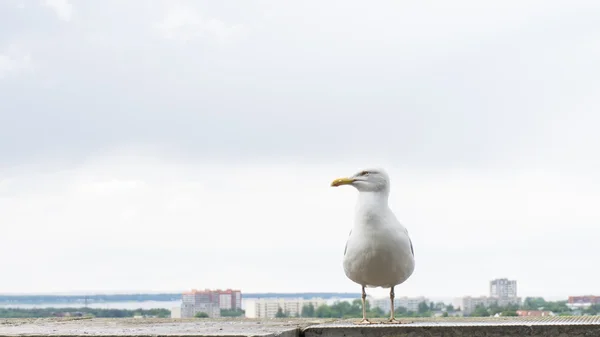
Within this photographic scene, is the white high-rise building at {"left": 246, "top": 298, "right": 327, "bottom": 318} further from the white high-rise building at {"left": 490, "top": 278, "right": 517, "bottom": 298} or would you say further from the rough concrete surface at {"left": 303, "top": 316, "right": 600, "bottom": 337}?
the rough concrete surface at {"left": 303, "top": 316, "right": 600, "bottom": 337}

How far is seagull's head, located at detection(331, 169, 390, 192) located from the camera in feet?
30.8

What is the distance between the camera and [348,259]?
940 centimetres

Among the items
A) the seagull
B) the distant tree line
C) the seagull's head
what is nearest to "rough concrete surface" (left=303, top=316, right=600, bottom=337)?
the seagull

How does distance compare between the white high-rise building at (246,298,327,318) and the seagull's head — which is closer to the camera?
the seagull's head

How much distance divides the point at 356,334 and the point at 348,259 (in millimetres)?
1647

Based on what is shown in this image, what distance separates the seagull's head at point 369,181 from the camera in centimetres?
938

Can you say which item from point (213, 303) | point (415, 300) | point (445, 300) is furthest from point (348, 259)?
point (445, 300)

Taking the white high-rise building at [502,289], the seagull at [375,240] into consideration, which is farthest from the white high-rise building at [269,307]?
the seagull at [375,240]

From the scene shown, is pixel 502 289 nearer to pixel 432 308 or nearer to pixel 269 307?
pixel 432 308

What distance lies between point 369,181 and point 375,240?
60 cm

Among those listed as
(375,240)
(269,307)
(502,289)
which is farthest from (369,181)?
(502,289)

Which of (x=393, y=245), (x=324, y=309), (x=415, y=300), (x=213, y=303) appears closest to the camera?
(x=393, y=245)

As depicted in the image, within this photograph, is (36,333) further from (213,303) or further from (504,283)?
(504,283)

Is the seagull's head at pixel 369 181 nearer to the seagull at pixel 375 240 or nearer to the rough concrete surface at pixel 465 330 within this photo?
the seagull at pixel 375 240
